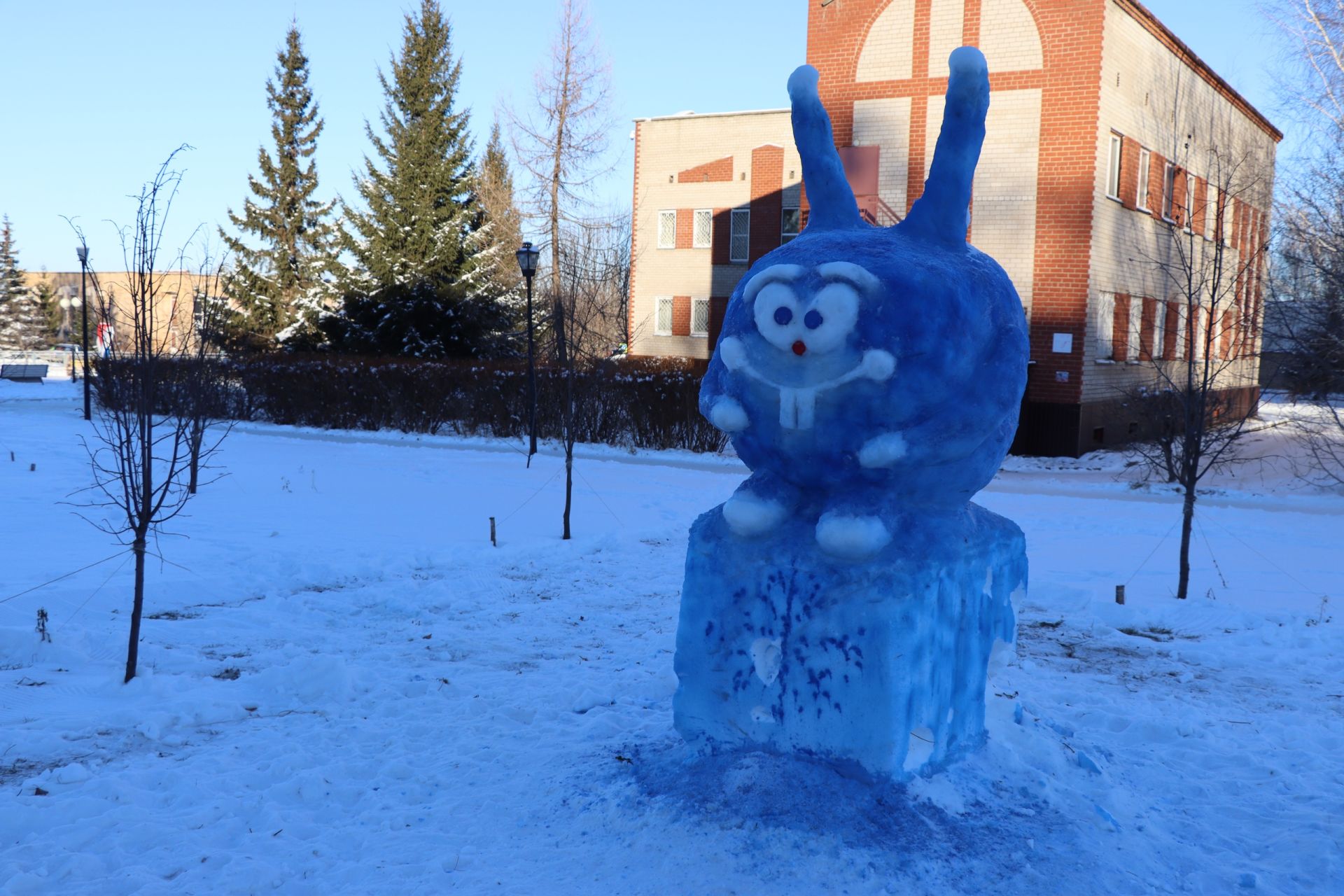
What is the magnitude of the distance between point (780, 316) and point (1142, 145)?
19.6 metres

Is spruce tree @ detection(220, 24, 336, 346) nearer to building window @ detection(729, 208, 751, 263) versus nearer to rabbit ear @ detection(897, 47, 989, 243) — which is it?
building window @ detection(729, 208, 751, 263)

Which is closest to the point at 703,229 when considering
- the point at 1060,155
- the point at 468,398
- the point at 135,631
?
the point at 468,398

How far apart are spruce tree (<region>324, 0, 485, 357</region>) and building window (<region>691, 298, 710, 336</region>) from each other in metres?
6.76

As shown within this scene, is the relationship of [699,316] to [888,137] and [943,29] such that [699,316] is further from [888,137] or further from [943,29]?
[943,29]

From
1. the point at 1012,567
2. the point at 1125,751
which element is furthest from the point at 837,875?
the point at 1125,751

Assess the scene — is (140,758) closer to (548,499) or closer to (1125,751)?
(1125,751)

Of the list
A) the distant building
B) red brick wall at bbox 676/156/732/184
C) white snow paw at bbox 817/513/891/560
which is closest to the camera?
white snow paw at bbox 817/513/891/560

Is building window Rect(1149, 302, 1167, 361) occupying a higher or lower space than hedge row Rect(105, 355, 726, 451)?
higher

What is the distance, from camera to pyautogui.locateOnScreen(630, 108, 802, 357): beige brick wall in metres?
29.5

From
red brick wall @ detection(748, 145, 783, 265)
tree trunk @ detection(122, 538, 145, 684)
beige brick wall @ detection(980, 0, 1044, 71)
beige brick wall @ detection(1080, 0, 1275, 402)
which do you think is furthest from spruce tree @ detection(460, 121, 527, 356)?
tree trunk @ detection(122, 538, 145, 684)

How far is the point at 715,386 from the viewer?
4441 mm

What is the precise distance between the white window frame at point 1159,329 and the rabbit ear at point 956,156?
19.7 metres

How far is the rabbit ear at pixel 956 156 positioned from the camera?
14.3 ft

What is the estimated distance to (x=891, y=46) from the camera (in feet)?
64.0
